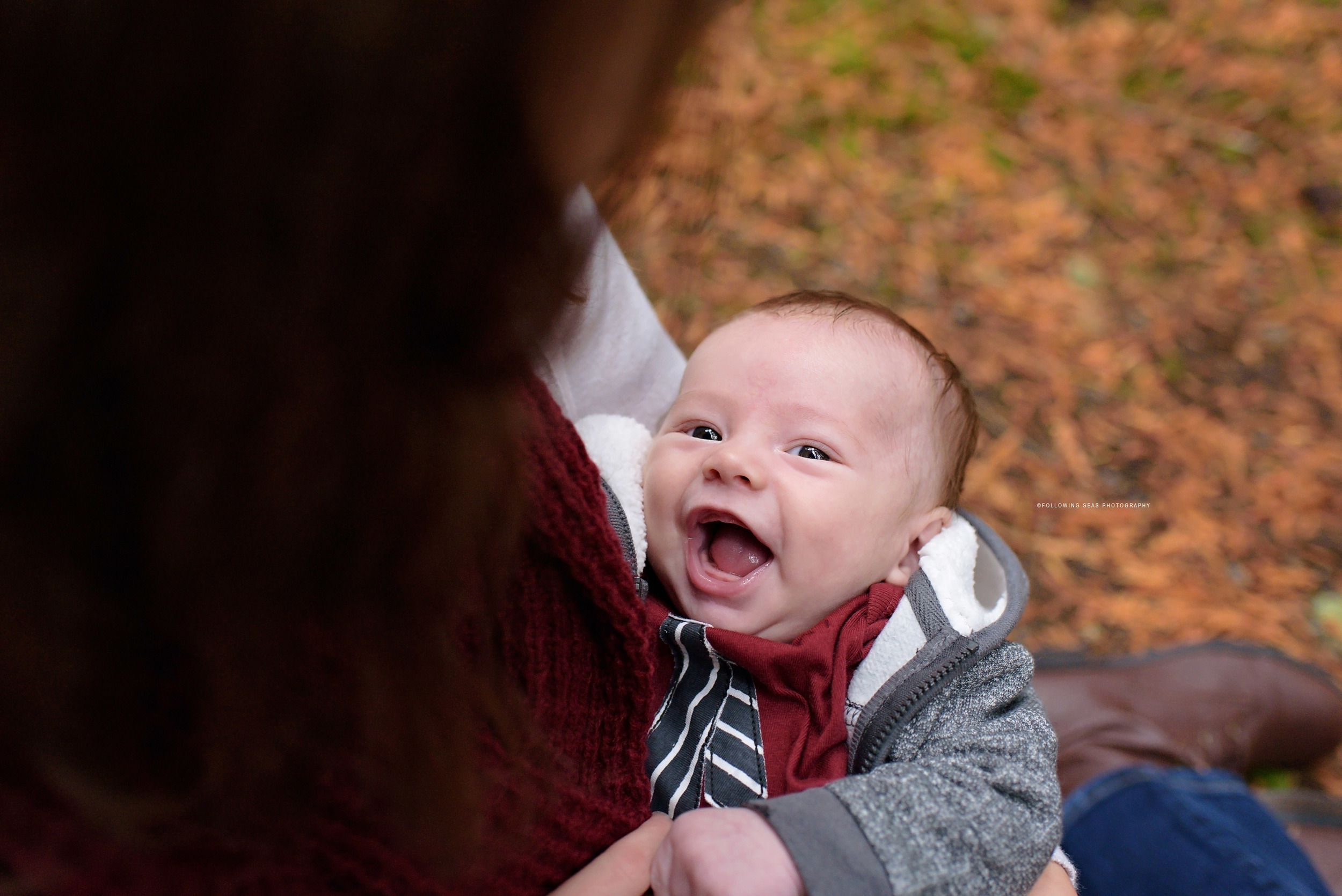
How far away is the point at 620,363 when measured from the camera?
152cm

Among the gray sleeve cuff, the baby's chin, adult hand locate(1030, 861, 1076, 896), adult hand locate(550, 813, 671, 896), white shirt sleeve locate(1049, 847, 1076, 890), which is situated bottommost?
white shirt sleeve locate(1049, 847, 1076, 890)

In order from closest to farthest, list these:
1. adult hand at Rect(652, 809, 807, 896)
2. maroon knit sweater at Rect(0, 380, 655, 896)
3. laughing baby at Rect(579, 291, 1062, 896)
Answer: maroon knit sweater at Rect(0, 380, 655, 896)
adult hand at Rect(652, 809, 807, 896)
laughing baby at Rect(579, 291, 1062, 896)

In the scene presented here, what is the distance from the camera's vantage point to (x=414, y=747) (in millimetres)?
797

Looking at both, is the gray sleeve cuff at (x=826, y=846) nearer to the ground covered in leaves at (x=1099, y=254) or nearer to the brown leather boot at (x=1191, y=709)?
the brown leather boot at (x=1191, y=709)

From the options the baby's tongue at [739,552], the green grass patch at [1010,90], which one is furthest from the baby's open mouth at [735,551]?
the green grass patch at [1010,90]

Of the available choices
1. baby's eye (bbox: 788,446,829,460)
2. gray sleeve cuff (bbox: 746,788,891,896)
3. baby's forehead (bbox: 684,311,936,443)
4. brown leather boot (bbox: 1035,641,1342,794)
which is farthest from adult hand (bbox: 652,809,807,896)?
brown leather boot (bbox: 1035,641,1342,794)

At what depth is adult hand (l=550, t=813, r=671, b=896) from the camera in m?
1.06

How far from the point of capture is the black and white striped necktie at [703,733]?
1309 mm

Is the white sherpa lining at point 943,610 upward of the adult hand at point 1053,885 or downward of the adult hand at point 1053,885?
upward

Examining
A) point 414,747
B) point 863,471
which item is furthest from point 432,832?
point 863,471

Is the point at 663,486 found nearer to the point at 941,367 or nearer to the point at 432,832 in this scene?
the point at 941,367

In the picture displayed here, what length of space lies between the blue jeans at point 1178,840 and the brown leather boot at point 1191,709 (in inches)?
4.7

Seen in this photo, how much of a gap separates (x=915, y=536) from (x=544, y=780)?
81cm

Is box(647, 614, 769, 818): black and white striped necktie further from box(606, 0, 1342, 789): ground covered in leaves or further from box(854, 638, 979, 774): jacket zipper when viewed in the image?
box(606, 0, 1342, 789): ground covered in leaves
